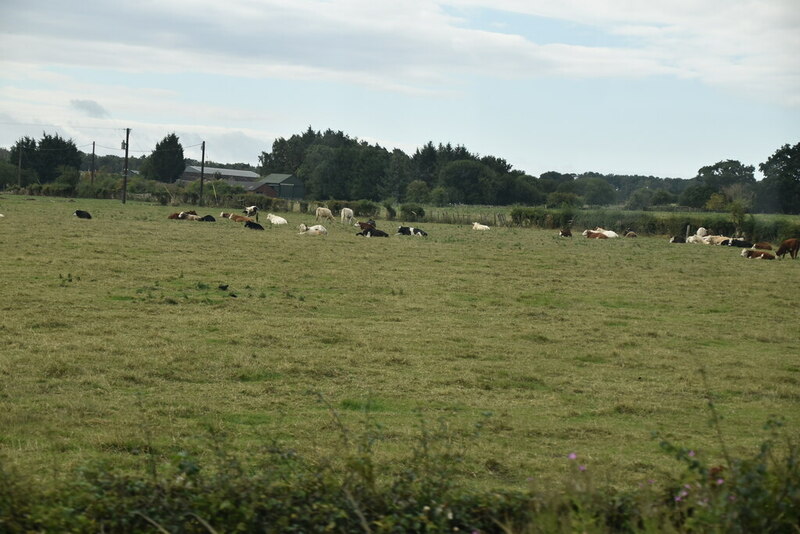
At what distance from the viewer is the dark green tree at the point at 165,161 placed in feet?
354

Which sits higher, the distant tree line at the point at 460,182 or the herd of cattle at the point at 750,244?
the distant tree line at the point at 460,182

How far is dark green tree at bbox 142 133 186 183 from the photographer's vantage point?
108m

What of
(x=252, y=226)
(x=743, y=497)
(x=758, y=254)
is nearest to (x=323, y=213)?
(x=252, y=226)

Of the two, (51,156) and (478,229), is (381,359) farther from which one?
(51,156)

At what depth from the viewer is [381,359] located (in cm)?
1100

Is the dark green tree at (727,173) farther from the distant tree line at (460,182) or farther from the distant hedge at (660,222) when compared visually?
the distant hedge at (660,222)

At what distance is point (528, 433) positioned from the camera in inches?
315

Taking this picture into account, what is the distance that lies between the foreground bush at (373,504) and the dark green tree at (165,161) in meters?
108

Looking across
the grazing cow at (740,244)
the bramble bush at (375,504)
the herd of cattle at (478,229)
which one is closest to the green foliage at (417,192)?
the herd of cattle at (478,229)

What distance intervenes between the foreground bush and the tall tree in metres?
68.7

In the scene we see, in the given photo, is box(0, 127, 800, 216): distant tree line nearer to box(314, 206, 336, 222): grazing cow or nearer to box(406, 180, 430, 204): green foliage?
box(406, 180, 430, 204): green foliage

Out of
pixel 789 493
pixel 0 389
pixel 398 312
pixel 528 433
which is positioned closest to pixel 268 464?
pixel 789 493

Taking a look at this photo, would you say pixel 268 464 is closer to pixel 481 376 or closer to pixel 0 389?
pixel 0 389

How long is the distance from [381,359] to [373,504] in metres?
6.54
